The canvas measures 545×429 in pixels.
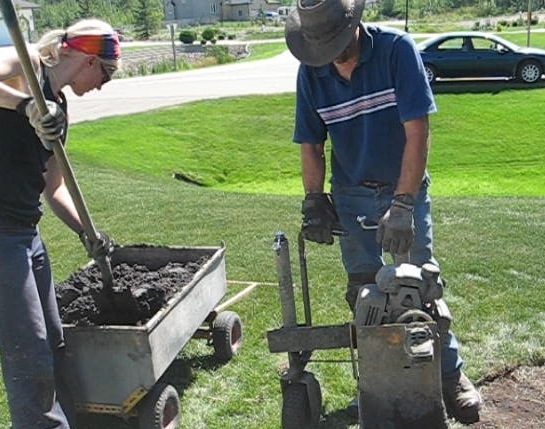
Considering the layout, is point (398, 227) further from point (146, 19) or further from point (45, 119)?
point (146, 19)

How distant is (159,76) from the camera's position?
27219 mm

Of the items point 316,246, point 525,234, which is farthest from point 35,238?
point 525,234

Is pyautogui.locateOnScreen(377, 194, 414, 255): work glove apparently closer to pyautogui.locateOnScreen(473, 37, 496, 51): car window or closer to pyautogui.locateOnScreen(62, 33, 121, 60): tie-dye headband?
pyautogui.locateOnScreen(62, 33, 121, 60): tie-dye headband

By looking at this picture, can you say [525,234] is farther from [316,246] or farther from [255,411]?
[255,411]

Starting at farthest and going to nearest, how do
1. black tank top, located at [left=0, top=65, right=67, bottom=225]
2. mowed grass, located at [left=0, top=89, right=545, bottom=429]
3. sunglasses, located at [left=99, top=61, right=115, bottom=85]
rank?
mowed grass, located at [left=0, top=89, right=545, bottom=429] → sunglasses, located at [left=99, top=61, right=115, bottom=85] → black tank top, located at [left=0, top=65, right=67, bottom=225]

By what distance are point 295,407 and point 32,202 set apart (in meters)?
1.40

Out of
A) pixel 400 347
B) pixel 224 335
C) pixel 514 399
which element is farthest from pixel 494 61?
pixel 400 347

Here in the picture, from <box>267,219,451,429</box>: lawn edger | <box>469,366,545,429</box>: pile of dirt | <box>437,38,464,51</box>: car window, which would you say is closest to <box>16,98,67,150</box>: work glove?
<box>267,219,451,429</box>: lawn edger

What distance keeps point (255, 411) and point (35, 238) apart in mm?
1430

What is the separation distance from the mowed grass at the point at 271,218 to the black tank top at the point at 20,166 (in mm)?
1283

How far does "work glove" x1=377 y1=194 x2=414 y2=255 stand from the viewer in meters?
3.11

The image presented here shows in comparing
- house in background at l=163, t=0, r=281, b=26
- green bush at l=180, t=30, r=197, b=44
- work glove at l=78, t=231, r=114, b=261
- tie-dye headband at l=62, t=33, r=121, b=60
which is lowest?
house in background at l=163, t=0, r=281, b=26

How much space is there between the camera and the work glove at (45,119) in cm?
288

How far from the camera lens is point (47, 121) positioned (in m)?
2.87
